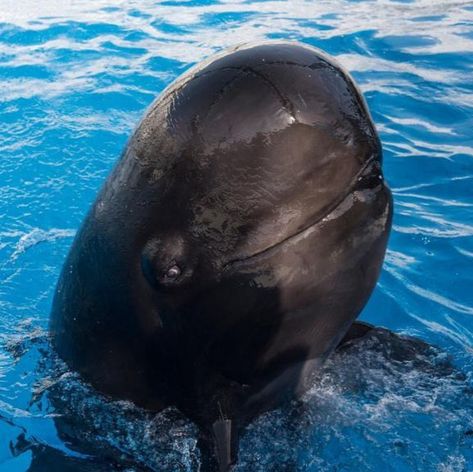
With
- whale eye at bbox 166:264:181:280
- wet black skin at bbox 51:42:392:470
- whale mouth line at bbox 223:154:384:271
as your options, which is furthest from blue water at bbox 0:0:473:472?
whale mouth line at bbox 223:154:384:271

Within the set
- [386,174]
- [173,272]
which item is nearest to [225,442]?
[173,272]

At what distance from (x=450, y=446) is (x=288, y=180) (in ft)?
9.34

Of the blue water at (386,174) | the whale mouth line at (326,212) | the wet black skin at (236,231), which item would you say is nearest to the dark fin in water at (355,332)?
the blue water at (386,174)

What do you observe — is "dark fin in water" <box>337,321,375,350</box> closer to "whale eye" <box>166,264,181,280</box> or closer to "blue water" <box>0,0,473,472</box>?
"blue water" <box>0,0,473,472</box>

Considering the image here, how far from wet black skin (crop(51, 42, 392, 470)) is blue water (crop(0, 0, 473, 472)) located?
641 mm

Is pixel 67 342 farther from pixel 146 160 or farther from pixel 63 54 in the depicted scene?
pixel 63 54

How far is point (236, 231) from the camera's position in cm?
366

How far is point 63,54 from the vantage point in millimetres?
17250

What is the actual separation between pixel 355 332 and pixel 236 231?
2180mm

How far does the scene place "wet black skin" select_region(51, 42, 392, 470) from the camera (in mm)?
3533

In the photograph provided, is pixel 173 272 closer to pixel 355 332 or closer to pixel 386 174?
pixel 355 332

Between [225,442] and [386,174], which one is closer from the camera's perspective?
[225,442]

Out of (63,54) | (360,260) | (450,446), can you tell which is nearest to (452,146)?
(450,446)

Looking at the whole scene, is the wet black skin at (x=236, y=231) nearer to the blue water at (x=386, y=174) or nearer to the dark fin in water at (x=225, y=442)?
the dark fin in water at (x=225, y=442)
